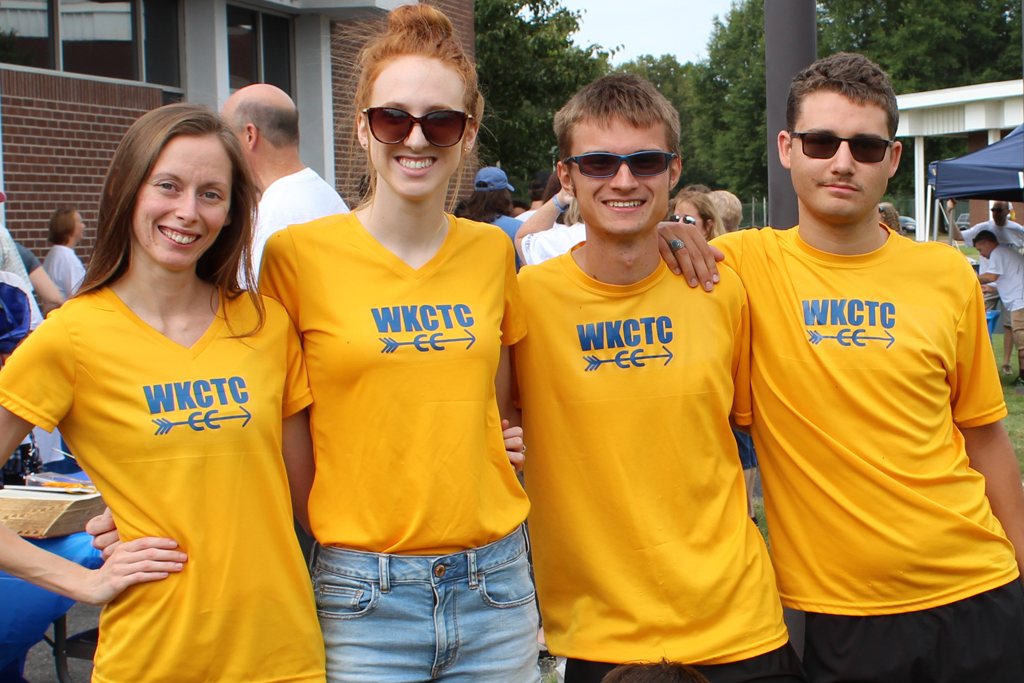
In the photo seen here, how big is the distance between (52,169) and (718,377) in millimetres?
8624

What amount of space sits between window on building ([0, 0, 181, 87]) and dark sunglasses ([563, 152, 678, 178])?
27.1ft

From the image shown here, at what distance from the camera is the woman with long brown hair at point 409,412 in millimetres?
2248

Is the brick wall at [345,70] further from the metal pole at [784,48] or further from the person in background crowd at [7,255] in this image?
the metal pole at [784,48]

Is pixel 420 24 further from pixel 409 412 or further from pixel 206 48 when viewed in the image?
pixel 206 48

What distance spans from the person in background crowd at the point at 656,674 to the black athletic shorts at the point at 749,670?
0.24 metres

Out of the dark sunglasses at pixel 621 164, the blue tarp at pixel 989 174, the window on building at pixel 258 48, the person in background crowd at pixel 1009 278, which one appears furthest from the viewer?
the blue tarp at pixel 989 174

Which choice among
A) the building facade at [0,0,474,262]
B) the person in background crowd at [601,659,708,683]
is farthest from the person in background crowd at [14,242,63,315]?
the person in background crowd at [601,659,708,683]

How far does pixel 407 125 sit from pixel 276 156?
2219mm

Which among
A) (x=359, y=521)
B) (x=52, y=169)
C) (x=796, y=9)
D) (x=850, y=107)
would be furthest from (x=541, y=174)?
(x=359, y=521)

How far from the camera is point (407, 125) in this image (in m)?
2.35

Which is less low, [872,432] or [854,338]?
[854,338]

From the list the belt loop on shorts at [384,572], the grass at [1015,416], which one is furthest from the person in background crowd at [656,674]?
the grass at [1015,416]

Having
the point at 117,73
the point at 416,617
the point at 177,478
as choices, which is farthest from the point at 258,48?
the point at 416,617

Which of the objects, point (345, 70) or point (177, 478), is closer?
point (177, 478)
